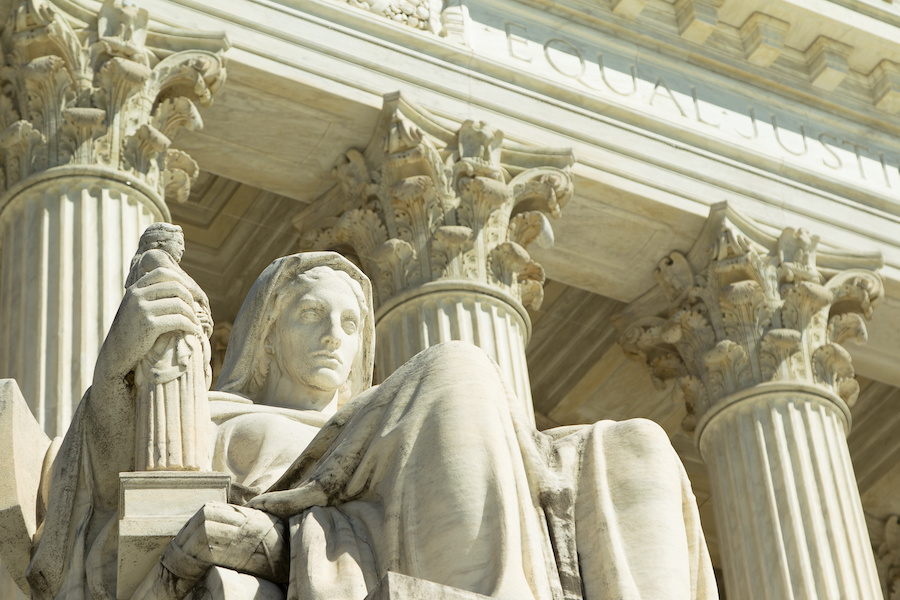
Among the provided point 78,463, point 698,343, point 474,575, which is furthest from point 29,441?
point 698,343

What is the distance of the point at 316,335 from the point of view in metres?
6.44

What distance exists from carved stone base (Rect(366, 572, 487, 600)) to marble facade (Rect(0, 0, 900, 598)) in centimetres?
542

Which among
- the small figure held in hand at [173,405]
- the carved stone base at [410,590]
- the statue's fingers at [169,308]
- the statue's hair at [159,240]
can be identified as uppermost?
the statue's hair at [159,240]

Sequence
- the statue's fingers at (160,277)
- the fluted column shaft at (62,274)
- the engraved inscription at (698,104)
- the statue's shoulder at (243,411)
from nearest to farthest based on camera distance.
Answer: the statue's fingers at (160,277)
the statue's shoulder at (243,411)
the fluted column shaft at (62,274)
the engraved inscription at (698,104)

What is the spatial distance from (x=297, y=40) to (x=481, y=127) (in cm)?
140

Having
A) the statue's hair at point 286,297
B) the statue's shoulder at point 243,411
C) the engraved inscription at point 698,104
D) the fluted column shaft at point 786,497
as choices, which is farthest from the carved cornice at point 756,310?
the statue's shoulder at point 243,411

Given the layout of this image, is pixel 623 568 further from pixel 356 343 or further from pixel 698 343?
pixel 698 343

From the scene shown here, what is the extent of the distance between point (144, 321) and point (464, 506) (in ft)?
3.74

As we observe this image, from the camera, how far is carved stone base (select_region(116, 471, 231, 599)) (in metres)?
4.96

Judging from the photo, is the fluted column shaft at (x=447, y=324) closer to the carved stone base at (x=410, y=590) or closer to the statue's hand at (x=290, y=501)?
the statue's hand at (x=290, y=501)

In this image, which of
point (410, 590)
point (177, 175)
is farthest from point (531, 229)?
point (410, 590)

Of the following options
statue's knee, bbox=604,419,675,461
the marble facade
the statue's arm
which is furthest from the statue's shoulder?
the marble facade

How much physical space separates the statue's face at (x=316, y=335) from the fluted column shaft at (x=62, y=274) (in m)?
3.34

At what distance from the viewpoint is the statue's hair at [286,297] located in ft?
21.2
